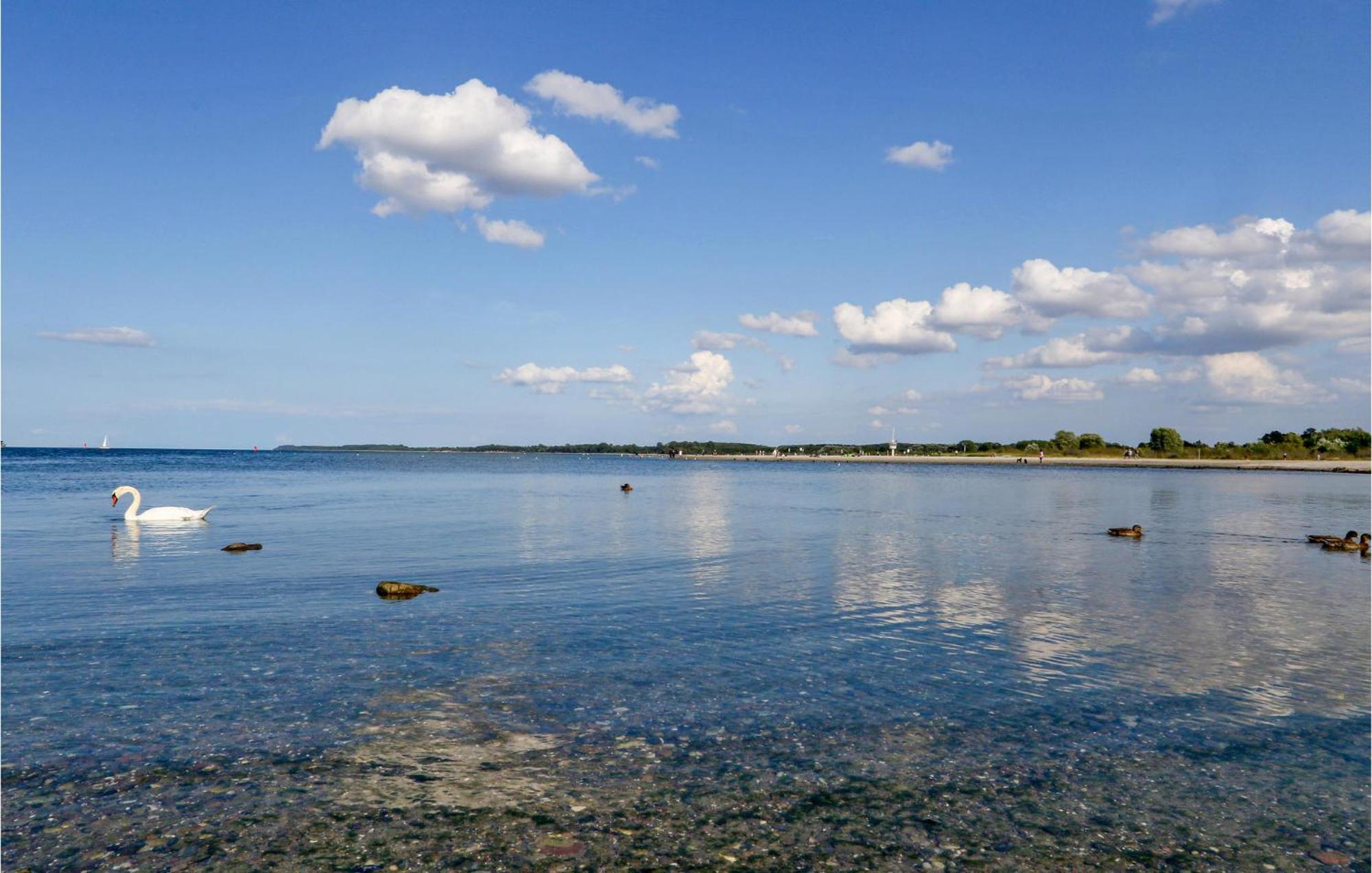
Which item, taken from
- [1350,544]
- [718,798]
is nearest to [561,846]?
[718,798]

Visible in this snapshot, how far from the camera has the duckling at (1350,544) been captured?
36.8 meters

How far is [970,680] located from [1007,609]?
25.8ft

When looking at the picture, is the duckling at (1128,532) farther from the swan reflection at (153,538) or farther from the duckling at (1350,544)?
the swan reflection at (153,538)

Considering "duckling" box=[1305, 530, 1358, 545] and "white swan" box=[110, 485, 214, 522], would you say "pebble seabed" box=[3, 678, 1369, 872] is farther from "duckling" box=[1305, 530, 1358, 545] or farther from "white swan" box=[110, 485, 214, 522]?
"white swan" box=[110, 485, 214, 522]

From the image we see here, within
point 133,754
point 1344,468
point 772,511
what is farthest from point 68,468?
point 1344,468

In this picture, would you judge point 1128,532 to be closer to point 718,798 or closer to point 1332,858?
point 1332,858

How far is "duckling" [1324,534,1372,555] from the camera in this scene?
36.8 metres

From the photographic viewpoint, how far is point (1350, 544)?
37.5m

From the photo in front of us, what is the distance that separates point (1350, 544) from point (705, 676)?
38950 millimetres

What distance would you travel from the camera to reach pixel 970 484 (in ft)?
346

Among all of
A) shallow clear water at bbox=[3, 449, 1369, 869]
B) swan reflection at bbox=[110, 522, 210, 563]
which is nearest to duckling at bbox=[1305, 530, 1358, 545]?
shallow clear water at bbox=[3, 449, 1369, 869]

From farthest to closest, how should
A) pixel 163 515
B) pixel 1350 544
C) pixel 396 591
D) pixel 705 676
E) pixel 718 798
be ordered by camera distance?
pixel 163 515 → pixel 1350 544 → pixel 396 591 → pixel 705 676 → pixel 718 798

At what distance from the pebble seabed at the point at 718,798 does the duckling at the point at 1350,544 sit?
105ft

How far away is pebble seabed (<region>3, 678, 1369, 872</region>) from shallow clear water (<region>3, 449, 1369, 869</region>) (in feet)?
0.21
